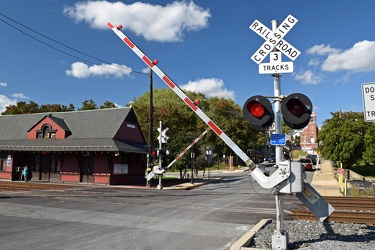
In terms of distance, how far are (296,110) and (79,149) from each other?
24189mm

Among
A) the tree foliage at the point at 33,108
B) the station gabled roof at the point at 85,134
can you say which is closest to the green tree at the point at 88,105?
the tree foliage at the point at 33,108

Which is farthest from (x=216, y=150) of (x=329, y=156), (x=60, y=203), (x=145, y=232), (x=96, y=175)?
(x=145, y=232)

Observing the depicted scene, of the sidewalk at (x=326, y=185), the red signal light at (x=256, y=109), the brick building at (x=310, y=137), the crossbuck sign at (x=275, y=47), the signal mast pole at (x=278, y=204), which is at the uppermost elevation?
the brick building at (x=310, y=137)

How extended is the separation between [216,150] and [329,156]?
2867 centimetres

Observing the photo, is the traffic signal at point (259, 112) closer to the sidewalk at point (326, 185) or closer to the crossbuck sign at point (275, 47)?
the crossbuck sign at point (275, 47)

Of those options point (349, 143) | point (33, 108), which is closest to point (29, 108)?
point (33, 108)

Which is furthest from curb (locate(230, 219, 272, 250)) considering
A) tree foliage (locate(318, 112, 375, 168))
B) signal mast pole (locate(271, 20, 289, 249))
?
tree foliage (locate(318, 112, 375, 168))

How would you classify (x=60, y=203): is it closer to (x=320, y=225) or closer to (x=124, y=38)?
(x=124, y=38)

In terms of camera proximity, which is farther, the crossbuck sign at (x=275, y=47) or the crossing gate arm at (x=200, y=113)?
the crossbuck sign at (x=275, y=47)

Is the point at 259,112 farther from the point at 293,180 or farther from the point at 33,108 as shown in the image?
the point at 33,108

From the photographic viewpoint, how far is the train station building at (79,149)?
1094 inches

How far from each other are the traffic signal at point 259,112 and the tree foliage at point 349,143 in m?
32.9

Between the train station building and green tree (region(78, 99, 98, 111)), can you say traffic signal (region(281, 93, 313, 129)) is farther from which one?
green tree (region(78, 99, 98, 111))

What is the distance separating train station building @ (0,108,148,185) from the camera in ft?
91.2
